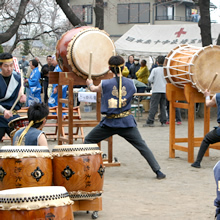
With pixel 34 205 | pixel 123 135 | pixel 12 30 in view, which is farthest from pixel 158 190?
pixel 12 30

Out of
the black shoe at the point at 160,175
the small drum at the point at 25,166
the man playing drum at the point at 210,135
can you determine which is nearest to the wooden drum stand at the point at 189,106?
the man playing drum at the point at 210,135

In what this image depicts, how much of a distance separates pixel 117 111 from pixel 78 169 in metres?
1.95

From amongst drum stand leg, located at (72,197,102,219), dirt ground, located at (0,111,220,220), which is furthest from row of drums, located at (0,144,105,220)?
dirt ground, located at (0,111,220,220)

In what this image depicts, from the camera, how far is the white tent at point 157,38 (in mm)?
19047

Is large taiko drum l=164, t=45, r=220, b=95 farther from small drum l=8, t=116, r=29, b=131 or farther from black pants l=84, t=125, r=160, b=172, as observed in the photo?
small drum l=8, t=116, r=29, b=131

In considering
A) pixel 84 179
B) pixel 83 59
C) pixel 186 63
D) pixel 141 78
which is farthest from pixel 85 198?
pixel 141 78

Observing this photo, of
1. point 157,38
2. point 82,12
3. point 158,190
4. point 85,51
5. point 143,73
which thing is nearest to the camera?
Answer: point 158,190

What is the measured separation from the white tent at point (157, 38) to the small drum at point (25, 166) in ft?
49.7

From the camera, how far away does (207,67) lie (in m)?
7.48

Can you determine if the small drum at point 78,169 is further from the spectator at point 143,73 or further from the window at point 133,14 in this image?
the window at point 133,14

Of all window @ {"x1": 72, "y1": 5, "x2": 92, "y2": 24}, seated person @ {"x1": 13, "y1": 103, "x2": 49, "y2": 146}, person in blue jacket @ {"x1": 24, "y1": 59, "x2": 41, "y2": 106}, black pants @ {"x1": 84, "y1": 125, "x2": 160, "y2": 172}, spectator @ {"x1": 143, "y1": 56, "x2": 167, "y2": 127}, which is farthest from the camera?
window @ {"x1": 72, "y1": 5, "x2": 92, "y2": 24}

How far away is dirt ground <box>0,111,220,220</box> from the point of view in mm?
4875

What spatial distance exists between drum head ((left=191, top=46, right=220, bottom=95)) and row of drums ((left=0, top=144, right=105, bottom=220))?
329cm

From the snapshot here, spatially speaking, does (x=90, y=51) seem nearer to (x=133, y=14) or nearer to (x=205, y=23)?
(x=205, y=23)
